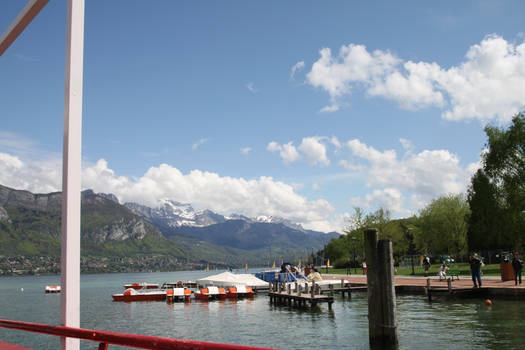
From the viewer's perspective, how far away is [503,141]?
155ft

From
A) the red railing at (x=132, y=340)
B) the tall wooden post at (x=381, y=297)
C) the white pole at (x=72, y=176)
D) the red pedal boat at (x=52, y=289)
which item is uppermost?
the white pole at (x=72, y=176)

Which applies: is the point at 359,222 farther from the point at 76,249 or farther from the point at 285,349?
the point at 76,249

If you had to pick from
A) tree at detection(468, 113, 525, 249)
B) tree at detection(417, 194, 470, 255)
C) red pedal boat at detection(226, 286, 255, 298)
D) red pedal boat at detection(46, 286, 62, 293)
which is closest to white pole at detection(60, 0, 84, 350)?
red pedal boat at detection(226, 286, 255, 298)

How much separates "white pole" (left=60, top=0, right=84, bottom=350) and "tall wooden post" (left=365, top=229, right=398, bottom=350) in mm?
13260

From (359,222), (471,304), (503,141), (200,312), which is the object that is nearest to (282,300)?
(200,312)

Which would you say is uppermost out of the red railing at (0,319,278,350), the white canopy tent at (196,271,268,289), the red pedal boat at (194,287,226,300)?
the red railing at (0,319,278,350)

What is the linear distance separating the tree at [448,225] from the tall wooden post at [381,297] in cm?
5462

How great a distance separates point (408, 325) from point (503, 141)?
32.7m

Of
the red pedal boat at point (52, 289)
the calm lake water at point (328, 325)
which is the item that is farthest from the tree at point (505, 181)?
the red pedal boat at point (52, 289)

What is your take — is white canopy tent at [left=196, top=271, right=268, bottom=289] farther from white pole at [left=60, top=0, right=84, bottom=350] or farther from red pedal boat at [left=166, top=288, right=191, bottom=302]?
white pole at [left=60, top=0, right=84, bottom=350]

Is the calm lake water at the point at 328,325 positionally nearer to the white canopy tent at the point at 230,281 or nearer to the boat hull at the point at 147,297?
the white canopy tent at the point at 230,281

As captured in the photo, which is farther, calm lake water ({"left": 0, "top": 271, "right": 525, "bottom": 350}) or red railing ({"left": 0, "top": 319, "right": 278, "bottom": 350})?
calm lake water ({"left": 0, "top": 271, "right": 525, "bottom": 350})

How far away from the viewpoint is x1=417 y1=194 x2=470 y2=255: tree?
6794 cm

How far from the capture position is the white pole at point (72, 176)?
159 inches
